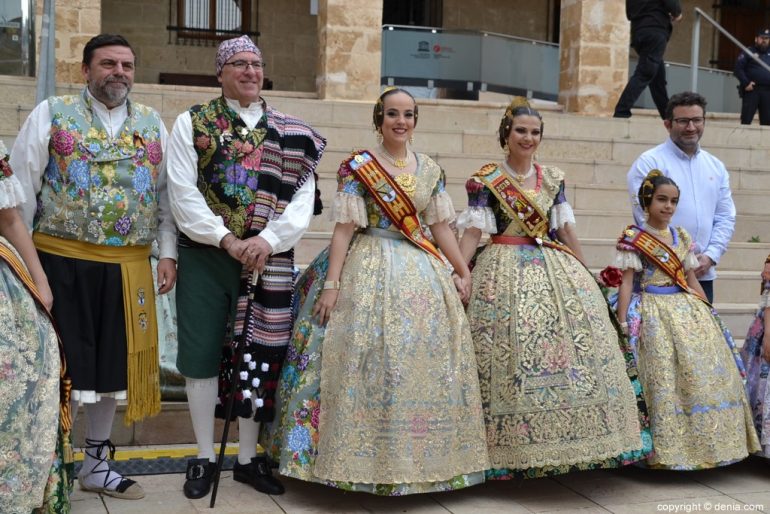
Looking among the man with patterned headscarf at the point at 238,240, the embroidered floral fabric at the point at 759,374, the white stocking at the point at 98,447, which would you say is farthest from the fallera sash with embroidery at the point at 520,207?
the white stocking at the point at 98,447

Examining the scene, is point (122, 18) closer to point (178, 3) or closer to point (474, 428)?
point (178, 3)

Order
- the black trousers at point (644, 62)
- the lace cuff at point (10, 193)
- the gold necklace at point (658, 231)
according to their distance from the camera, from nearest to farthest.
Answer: the lace cuff at point (10, 193) → the gold necklace at point (658, 231) → the black trousers at point (644, 62)

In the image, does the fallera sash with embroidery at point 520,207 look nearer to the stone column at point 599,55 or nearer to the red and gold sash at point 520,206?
the red and gold sash at point 520,206

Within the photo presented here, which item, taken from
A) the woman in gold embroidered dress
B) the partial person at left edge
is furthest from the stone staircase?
the partial person at left edge

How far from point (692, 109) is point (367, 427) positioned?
246 centimetres

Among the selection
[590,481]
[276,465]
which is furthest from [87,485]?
[590,481]

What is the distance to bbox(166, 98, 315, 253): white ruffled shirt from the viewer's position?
4090 mm

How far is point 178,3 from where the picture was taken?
591 inches

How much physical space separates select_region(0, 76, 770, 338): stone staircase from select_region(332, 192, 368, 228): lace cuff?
2226 mm

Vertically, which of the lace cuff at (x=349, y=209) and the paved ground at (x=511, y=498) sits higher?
the lace cuff at (x=349, y=209)

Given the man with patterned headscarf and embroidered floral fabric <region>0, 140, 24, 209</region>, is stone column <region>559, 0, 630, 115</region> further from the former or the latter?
embroidered floral fabric <region>0, 140, 24, 209</region>

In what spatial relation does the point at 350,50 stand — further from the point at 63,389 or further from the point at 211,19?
the point at 63,389

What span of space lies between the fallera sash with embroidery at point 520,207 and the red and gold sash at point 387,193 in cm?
43

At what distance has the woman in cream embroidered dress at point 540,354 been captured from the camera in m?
4.26
